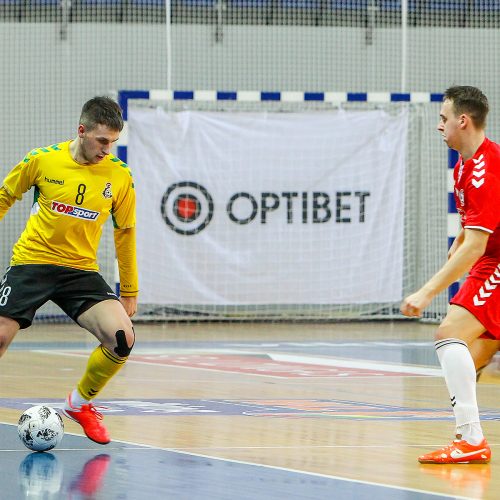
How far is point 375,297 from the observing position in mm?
15430

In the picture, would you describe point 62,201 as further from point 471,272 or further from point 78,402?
point 471,272

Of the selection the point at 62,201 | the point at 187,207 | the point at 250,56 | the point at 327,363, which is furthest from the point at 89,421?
the point at 250,56

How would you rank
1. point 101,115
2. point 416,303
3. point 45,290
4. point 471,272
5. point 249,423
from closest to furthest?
point 416,303 < point 471,272 < point 101,115 < point 45,290 < point 249,423

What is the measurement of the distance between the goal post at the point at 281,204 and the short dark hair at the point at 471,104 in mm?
9747

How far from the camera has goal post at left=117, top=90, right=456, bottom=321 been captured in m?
15.1

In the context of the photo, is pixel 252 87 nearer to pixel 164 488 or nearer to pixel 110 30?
pixel 110 30

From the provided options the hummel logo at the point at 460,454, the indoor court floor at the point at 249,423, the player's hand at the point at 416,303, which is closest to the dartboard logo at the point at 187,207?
the indoor court floor at the point at 249,423

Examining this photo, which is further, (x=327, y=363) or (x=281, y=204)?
(x=281, y=204)

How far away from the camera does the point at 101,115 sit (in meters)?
5.73

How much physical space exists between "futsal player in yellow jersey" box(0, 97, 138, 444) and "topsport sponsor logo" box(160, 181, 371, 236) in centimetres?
895

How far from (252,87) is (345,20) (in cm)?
162

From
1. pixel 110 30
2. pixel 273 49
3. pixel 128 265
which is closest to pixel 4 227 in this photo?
pixel 110 30

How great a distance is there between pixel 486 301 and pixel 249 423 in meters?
1.96

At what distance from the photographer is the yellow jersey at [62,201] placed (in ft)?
19.6
